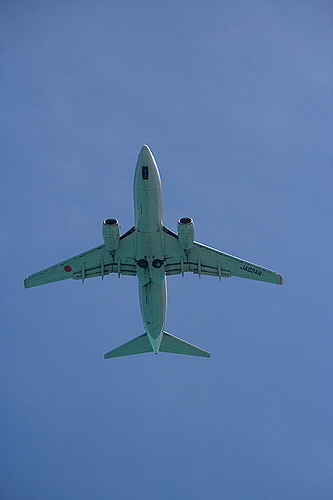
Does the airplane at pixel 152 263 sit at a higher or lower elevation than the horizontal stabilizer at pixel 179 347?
higher

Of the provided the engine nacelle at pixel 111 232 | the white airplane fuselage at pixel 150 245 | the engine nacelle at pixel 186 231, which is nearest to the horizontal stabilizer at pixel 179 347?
the white airplane fuselage at pixel 150 245

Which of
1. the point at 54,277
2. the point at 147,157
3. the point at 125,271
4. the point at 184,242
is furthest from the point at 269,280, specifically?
the point at 54,277

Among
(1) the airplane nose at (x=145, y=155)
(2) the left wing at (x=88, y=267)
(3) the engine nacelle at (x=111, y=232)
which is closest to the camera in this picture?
(1) the airplane nose at (x=145, y=155)

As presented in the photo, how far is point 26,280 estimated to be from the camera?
44969mm

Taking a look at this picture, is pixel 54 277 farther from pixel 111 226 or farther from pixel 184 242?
pixel 184 242

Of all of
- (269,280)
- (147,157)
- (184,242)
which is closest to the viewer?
(147,157)

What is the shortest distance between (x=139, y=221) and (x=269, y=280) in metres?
12.4

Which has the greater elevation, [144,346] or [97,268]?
[97,268]

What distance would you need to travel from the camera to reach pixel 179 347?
47.1 metres

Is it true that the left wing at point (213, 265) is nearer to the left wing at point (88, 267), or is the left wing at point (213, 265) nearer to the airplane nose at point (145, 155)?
the left wing at point (88, 267)

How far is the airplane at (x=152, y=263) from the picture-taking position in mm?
40562

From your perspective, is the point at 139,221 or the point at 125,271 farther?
the point at 125,271

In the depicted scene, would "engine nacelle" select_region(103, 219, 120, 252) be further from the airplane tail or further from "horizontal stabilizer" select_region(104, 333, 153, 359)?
the airplane tail

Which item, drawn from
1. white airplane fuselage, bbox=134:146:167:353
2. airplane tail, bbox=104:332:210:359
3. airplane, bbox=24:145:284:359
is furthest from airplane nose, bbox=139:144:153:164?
airplane tail, bbox=104:332:210:359
